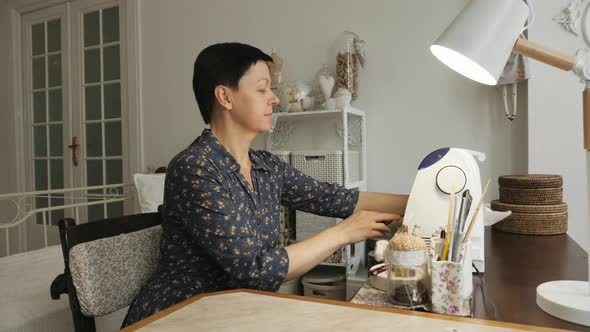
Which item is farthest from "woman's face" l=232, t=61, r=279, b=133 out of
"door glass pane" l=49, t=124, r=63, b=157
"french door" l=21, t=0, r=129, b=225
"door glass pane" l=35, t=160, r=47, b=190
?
"door glass pane" l=35, t=160, r=47, b=190

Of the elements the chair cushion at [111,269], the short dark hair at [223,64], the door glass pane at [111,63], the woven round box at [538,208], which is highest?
the door glass pane at [111,63]

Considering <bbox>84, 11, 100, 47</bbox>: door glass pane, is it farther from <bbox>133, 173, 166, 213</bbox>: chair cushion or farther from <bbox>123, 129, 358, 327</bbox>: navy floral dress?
<bbox>123, 129, 358, 327</bbox>: navy floral dress

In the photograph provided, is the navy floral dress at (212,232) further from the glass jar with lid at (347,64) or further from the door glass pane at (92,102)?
the door glass pane at (92,102)

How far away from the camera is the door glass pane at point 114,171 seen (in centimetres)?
349

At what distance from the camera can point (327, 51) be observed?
8.48 ft

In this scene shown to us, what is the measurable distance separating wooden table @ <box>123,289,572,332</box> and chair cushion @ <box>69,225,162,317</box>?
55 centimetres

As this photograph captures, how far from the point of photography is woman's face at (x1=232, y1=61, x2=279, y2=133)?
131 centimetres

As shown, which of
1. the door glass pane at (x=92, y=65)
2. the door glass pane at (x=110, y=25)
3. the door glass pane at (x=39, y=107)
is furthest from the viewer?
the door glass pane at (x=39, y=107)

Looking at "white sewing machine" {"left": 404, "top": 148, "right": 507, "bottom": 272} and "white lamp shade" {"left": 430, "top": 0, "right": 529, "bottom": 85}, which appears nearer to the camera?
"white lamp shade" {"left": 430, "top": 0, "right": 529, "bottom": 85}

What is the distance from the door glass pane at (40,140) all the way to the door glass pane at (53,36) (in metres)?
0.68

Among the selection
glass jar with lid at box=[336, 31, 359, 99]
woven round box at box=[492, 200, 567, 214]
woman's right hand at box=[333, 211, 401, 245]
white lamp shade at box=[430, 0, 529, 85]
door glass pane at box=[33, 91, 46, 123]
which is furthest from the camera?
door glass pane at box=[33, 91, 46, 123]

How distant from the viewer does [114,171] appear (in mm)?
3523

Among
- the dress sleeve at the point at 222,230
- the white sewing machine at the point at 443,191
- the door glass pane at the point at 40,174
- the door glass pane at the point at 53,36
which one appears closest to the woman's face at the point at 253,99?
the dress sleeve at the point at 222,230

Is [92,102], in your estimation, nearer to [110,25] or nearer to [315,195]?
[110,25]
